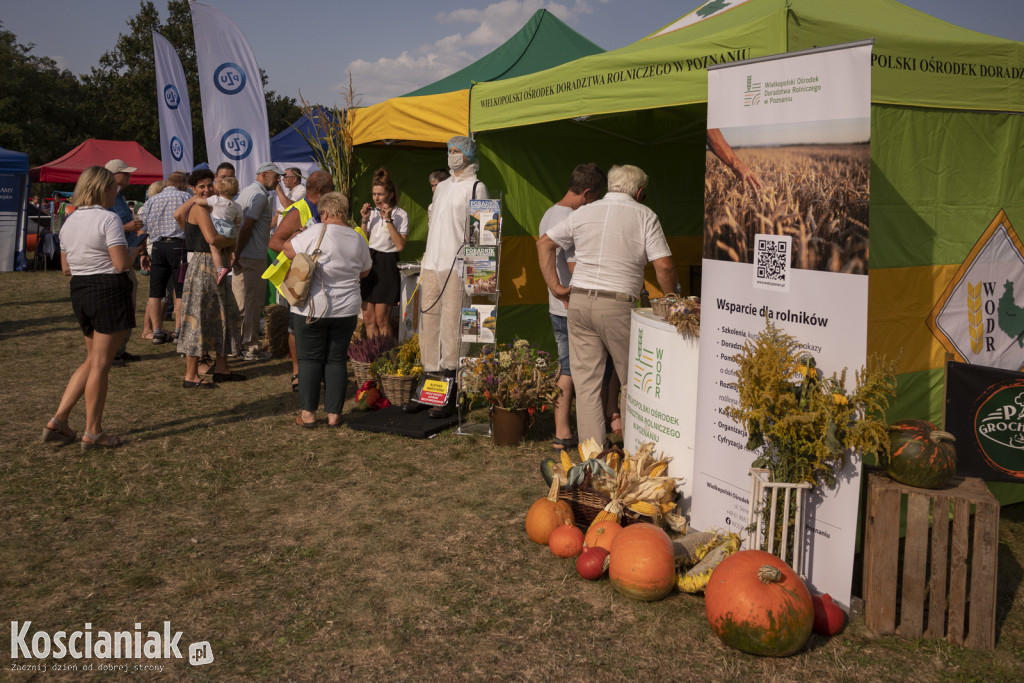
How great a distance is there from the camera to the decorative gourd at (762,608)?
283cm

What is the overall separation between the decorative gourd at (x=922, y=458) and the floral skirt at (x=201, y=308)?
18.9ft

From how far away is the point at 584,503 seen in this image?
13.3 ft

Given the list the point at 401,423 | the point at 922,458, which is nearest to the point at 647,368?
the point at 922,458

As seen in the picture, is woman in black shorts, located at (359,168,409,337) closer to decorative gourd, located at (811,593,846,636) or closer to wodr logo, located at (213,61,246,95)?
wodr logo, located at (213,61,246,95)

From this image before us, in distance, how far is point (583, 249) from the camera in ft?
14.9

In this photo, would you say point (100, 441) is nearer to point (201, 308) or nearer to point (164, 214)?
point (201, 308)

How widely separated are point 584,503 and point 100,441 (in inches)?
137

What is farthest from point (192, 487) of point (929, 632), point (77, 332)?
point (77, 332)

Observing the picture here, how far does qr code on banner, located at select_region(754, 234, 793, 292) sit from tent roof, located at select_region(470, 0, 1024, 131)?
0.96 m

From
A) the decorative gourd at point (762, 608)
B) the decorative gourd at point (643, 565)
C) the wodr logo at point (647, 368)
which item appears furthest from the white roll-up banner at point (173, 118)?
the decorative gourd at point (762, 608)

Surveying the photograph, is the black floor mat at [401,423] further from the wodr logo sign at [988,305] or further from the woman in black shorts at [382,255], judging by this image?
the wodr logo sign at [988,305]

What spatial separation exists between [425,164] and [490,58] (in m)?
1.98

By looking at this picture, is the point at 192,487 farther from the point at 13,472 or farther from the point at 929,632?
the point at 929,632

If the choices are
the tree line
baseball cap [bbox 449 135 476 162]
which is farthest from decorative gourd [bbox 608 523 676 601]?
the tree line
